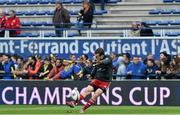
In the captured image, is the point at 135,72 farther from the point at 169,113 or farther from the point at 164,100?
the point at 169,113

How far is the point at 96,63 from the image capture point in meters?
17.6

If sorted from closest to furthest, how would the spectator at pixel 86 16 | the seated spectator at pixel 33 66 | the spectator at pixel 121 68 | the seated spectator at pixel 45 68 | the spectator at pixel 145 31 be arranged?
the spectator at pixel 121 68 → the seated spectator at pixel 45 68 → the seated spectator at pixel 33 66 → the spectator at pixel 145 31 → the spectator at pixel 86 16

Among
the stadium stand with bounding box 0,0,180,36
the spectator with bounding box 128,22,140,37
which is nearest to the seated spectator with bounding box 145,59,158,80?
the spectator with bounding box 128,22,140,37

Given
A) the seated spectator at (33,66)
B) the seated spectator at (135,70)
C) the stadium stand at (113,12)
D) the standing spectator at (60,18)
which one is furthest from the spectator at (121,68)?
the standing spectator at (60,18)

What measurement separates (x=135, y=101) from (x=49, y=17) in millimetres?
8374

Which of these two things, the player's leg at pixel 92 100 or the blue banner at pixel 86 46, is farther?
the blue banner at pixel 86 46

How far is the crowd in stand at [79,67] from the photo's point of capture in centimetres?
2023

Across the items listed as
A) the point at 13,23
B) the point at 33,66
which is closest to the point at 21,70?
the point at 33,66

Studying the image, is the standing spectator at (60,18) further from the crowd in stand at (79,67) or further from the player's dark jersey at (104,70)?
the player's dark jersey at (104,70)

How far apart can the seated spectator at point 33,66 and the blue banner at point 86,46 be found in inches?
28.5

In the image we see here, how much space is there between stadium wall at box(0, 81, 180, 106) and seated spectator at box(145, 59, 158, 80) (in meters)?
0.28

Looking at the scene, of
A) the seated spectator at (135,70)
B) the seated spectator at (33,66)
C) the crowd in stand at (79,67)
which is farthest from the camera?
the seated spectator at (33,66)

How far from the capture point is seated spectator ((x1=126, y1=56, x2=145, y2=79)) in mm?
20422

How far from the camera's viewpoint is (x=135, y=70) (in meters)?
20.5
